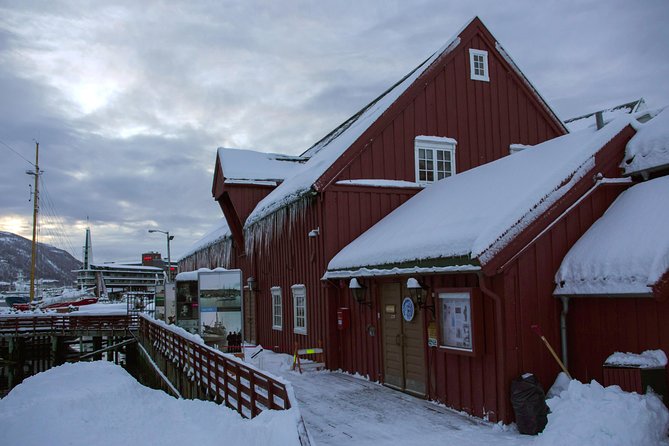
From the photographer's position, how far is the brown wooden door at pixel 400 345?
11.2 meters

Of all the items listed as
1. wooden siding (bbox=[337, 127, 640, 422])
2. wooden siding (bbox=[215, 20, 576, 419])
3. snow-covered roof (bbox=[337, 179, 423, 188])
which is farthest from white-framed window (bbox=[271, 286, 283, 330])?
wooden siding (bbox=[337, 127, 640, 422])

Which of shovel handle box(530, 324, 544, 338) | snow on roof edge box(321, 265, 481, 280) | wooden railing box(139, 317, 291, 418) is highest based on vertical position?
snow on roof edge box(321, 265, 481, 280)

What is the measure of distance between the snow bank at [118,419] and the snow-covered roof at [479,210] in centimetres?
383

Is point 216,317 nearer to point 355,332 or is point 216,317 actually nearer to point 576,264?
point 355,332

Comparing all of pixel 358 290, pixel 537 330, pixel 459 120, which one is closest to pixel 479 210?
pixel 537 330

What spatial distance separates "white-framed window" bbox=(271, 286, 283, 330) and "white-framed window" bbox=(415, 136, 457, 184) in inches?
247

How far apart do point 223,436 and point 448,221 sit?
5482mm

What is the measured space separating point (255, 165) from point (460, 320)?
15.0 m

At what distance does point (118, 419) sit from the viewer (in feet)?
49.6

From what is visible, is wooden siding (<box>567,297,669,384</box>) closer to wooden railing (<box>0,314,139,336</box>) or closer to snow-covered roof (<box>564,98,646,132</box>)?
snow-covered roof (<box>564,98,646,132</box>)

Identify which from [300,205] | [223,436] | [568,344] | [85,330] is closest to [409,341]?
[568,344]

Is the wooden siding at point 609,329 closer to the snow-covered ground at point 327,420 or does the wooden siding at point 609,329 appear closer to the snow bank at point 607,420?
the snow-covered ground at point 327,420

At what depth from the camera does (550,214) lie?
919cm

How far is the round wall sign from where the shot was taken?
37.1ft
